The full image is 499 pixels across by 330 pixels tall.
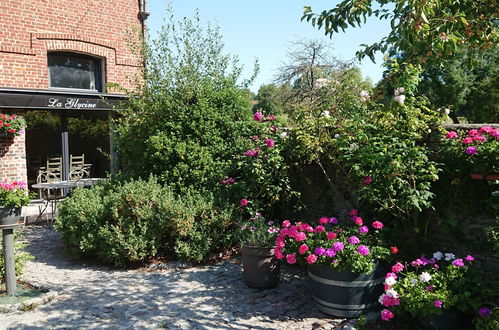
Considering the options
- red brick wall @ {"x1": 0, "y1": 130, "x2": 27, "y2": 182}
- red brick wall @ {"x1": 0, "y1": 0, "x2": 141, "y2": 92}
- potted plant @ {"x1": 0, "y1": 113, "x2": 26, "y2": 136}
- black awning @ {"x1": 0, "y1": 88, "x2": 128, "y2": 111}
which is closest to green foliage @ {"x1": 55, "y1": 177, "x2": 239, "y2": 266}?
black awning @ {"x1": 0, "y1": 88, "x2": 128, "y2": 111}

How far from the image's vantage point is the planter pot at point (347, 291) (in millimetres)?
3850

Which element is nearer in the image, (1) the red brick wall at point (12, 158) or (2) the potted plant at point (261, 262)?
(2) the potted plant at point (261, 262)

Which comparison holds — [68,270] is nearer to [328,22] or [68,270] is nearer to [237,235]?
[237,235]

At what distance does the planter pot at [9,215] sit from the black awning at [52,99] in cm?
434

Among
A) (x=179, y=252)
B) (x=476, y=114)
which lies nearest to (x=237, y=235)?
(x=179, y=252)

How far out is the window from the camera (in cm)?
1067

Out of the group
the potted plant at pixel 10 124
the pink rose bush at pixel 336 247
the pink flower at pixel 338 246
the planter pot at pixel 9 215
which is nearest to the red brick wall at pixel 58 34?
the potted plant at pixel 10 124

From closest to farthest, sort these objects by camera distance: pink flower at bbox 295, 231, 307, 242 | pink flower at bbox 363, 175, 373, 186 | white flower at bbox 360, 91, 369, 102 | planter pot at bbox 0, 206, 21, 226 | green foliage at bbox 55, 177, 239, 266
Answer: pink flower at bbox 295, 231, 307, 242 < pink flower at bbox 363, 175, 373, 186 < planter pot at bbox 0, 206, 21, 226 < white flower at bbox 360, 91, 369, 102 < green foliage at bbox 55, 177, 239, 266

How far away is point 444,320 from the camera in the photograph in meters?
3.55

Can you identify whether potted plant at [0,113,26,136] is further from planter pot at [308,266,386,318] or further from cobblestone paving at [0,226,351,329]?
planter pot at [308,266,386,318]

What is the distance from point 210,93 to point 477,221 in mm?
4429

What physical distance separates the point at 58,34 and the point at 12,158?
3.27 meters

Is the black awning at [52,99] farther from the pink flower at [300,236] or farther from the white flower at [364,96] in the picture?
the pink flower at [300,236]

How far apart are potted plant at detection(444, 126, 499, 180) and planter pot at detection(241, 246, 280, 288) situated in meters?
2.24
